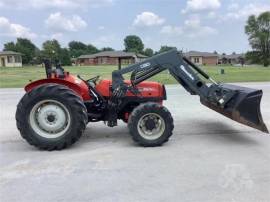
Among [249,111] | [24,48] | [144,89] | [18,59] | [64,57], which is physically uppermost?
[24,48]

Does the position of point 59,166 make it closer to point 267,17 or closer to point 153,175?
point 153,175

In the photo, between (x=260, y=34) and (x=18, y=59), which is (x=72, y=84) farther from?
(x=18, y=59)

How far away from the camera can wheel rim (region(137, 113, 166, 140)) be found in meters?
6.43

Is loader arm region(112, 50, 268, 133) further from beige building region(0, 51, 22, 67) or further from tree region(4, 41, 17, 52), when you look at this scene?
tree region(4, 41, 17, 52)

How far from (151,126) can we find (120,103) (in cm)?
76

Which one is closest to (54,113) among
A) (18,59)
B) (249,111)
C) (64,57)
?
(249,111)

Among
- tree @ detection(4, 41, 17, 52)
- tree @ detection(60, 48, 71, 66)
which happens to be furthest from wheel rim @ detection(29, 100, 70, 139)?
tree @ detection(4, 41, 17, 52)

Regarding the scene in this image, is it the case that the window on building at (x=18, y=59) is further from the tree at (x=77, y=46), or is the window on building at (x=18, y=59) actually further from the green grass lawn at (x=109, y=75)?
the green grass lawn at (x=109, y=75)

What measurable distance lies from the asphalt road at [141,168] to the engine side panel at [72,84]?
33.1 inches

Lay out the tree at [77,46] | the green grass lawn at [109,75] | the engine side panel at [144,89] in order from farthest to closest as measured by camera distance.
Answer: the tree at [77,46]
the green grass lawn at [109,75]
the engine side panel at [144,89]

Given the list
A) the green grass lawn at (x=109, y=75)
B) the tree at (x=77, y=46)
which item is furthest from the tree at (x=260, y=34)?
the tree at (x=77, y=46)

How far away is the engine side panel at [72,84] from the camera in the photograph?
6.62 m

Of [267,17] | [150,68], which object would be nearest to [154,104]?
[150,68]

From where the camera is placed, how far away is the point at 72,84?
22.0ft
